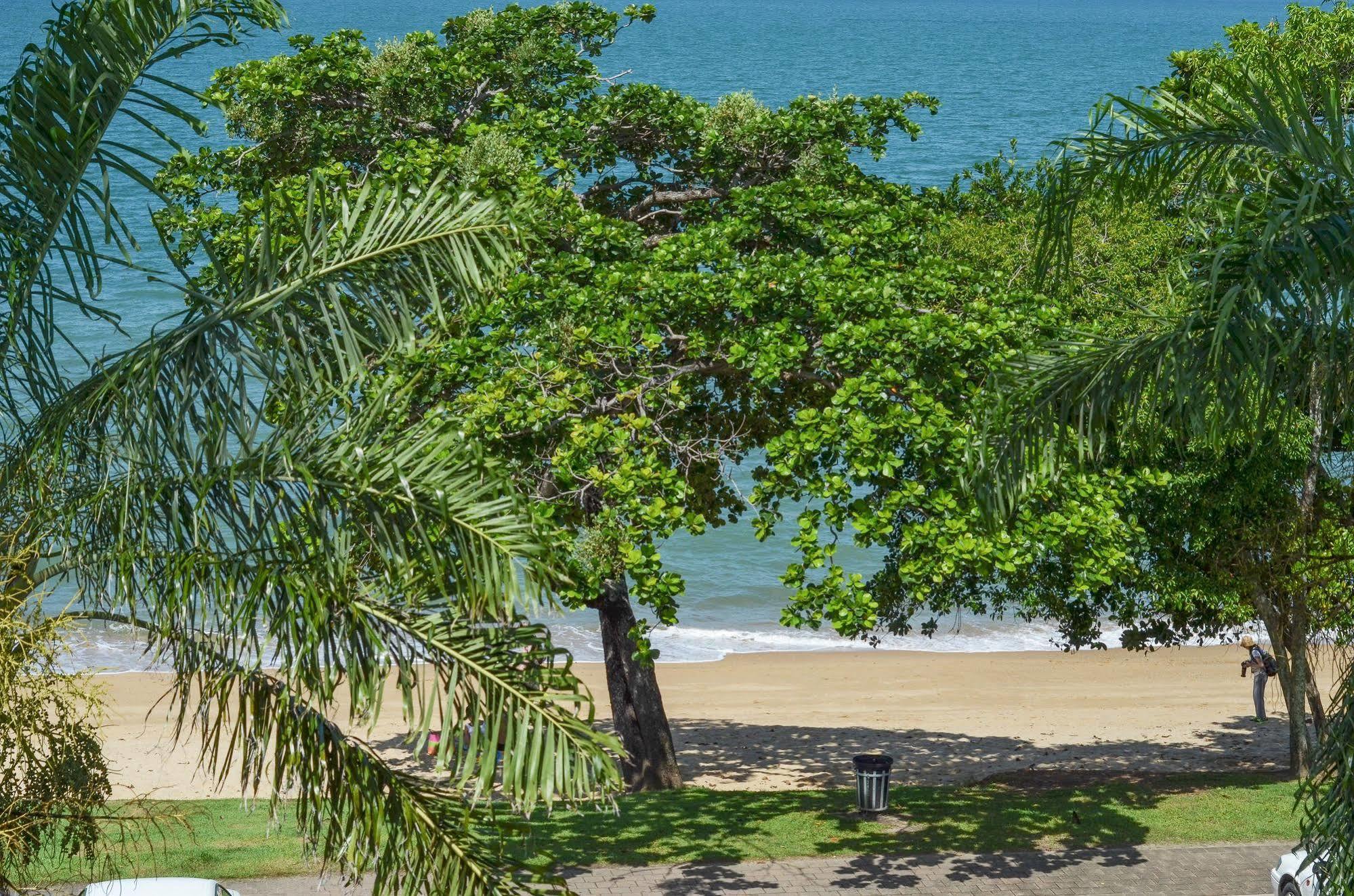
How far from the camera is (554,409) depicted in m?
11.0

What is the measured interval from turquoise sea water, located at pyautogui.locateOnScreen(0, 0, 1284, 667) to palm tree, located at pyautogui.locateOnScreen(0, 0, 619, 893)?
Result: 0.92 m

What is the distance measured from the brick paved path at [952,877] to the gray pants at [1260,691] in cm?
814

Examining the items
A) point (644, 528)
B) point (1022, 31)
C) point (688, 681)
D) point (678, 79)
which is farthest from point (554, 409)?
point (1022, 31)

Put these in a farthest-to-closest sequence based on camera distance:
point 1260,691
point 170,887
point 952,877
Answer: point 1260,691
point 952,877
point 170,887

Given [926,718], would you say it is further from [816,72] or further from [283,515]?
[816,72]

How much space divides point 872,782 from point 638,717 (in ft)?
11.0

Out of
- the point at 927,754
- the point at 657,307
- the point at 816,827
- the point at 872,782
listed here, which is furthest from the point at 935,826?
the point at 927,754

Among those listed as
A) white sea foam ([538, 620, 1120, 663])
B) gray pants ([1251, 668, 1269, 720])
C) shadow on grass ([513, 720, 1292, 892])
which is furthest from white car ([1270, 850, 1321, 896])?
white sea foam ([538, 620, 1120, 663])

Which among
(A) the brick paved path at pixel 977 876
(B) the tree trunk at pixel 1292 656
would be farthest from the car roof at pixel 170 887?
(B) the tree trunk at pixel 1292 656

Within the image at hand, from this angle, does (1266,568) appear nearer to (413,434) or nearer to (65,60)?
(413,434)

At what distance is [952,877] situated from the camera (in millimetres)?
12406

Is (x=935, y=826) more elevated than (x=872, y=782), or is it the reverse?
(x=872, y=782)

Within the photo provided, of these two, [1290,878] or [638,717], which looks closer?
[1290,878]

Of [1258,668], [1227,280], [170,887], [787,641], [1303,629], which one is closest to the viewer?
[1227,280]
